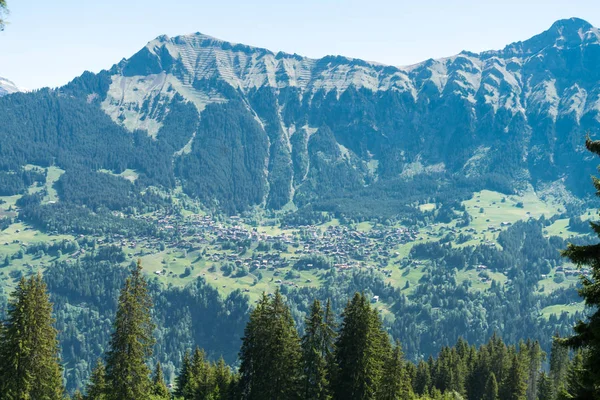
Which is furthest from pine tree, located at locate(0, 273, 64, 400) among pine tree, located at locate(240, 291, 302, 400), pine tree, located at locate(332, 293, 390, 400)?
pine tree, located at locate(332, 293, 390, 400)

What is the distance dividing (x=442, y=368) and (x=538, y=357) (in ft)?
108

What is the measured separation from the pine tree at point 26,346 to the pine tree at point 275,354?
1921cm

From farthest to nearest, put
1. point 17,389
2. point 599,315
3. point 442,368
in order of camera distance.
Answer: point 442,368
point 17,389
point 599,315

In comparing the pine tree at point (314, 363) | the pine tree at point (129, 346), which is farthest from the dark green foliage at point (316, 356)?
the pine tree at point (129, 346)

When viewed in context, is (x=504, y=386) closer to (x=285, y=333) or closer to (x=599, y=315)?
(x=285, y=333)

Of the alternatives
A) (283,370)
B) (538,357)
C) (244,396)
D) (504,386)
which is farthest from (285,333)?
(538,357)

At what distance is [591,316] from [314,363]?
3576cm

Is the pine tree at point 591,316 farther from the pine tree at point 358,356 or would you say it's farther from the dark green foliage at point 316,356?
the dark green foliage at point 316,356

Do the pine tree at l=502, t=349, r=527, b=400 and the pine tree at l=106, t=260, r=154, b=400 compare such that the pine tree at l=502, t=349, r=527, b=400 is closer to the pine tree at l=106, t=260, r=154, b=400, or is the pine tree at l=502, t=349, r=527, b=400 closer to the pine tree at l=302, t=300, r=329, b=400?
the pine tree at l=302, t=300, r=329, b=400

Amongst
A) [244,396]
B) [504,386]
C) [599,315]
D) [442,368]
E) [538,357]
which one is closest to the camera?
[599,315]

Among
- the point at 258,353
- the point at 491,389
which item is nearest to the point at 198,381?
the point at 258,353

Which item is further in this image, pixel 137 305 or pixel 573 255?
pixel 137 305

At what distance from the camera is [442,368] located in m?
107

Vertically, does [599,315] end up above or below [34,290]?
above
